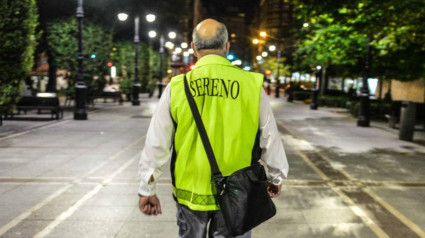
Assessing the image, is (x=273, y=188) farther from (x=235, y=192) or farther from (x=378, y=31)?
(x=378, y=31)

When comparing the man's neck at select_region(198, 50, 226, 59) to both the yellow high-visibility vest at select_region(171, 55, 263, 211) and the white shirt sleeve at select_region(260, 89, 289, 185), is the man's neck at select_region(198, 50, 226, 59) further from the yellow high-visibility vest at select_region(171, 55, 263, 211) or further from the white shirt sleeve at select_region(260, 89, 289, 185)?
the white shirt sleeve at select_region(260, 89, 289, 185)

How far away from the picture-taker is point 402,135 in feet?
43.6

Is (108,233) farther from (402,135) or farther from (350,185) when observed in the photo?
(402,135)

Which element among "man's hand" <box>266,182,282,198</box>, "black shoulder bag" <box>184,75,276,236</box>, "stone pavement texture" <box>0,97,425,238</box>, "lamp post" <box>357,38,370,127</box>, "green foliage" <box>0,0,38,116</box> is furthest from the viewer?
"lamp post" <box>357,38,370,127</box>

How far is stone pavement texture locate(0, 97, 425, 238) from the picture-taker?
16.7 ft

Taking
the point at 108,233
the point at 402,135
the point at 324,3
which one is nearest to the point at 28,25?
the point at 324,3

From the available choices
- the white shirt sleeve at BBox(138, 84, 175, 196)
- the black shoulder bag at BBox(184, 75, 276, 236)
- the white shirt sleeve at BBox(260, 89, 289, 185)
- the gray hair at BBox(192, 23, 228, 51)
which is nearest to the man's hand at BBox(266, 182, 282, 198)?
the white shirt sleeve at BBox(260, 89, 289, 185)

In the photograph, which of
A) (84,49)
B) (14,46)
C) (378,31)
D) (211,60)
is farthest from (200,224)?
(84,49)

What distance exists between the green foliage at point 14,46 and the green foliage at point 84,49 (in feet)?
24.6

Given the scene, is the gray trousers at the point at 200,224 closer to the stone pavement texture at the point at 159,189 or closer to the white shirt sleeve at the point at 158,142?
the white shirt sleeve at the point at 158,142

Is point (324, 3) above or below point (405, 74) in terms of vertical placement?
above

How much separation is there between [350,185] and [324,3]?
25.2 ft

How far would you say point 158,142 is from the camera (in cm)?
250

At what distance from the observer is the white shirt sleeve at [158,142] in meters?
2.49
